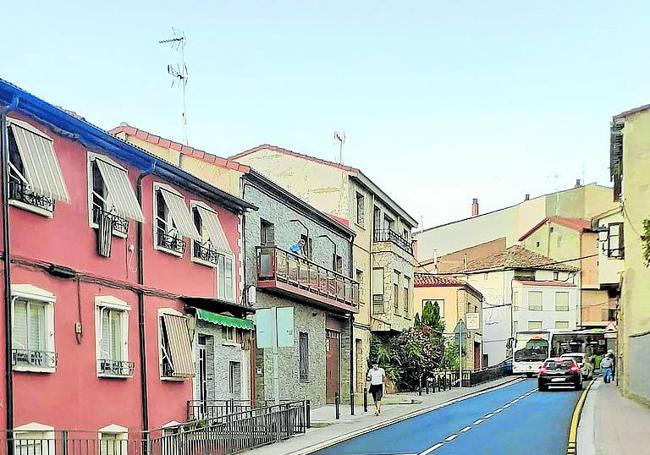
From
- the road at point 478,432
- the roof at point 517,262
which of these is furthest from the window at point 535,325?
the road at point 478,432

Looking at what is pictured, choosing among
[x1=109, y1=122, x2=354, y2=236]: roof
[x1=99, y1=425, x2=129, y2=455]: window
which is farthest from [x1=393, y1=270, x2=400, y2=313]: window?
[x1=99, y1=425, x2=129, y2=455]: window

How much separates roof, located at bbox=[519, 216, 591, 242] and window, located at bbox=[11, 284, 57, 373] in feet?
211

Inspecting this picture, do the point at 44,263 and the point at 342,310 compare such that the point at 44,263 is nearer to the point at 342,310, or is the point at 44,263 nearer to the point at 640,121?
the point at 342,310

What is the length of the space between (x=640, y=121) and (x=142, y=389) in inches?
922

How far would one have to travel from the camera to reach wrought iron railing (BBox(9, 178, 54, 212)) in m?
14.2

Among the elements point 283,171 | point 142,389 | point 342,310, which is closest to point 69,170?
point 142,389

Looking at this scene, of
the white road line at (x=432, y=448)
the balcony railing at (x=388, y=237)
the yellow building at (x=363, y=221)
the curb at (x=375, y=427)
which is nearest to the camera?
the white road line at (x=432, y=448)

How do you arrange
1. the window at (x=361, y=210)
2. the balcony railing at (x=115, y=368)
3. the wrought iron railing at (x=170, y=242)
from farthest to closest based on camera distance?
the window at (x=361, y=210) → the wrought iron railing at (x=170, y=242) → the balcony railing at (x=115, y=368)

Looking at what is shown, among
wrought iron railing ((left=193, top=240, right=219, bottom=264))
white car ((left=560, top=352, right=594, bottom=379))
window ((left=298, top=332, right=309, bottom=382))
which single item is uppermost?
wrought iron railing ((left=193, top=240, right=219, bottom=264))

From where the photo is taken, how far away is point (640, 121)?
112 ft

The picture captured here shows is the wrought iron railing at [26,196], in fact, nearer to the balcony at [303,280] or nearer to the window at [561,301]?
the balcony at [303,280]

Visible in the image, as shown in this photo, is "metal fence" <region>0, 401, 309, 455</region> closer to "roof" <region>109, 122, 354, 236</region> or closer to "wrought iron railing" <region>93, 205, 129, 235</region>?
"wrought iron railing" <region>93, 205, 129, 235</region>

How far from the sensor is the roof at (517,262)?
73312 millimetres

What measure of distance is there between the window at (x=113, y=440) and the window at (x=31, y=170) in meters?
4.45
